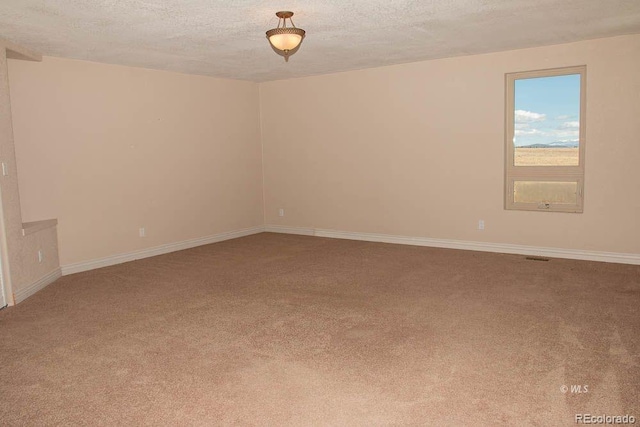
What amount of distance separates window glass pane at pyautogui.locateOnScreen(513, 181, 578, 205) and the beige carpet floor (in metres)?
0.76

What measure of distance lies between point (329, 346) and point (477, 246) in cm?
360

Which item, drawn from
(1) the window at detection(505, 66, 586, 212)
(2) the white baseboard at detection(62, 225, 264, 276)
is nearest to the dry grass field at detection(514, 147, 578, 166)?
(1) the window at detection(505, 66, 586, 212)

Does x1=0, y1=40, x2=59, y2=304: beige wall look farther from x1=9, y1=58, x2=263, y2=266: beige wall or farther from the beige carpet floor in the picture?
x1=9, y1=58, x2=263, y2=266: beige wall

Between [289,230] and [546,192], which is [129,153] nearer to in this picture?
[289,230]

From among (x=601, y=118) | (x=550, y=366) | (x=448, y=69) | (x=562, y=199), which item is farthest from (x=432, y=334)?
(x=448, y=69)

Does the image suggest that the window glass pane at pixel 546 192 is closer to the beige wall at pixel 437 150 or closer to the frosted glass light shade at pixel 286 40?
the beige wall at pixel 437 150

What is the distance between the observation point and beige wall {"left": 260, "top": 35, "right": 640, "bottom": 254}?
5258 mm

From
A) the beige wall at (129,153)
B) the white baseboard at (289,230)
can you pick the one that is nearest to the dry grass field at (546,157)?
the white baseboard at (289,230)

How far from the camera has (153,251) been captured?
641cm

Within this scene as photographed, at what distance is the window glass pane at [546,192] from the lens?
18.3 feet

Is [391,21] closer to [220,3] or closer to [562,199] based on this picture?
[220,3]

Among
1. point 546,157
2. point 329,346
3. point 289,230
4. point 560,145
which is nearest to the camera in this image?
point 329,346

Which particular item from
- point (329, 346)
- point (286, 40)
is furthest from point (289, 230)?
point (329, 346)

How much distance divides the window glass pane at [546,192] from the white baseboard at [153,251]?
414cm
